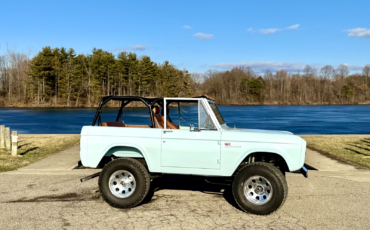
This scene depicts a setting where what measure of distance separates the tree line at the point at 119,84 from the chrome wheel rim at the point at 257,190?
81.2 metres

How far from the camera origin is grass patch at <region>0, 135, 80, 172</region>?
10.4 m

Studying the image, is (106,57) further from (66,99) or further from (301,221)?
(301,221)

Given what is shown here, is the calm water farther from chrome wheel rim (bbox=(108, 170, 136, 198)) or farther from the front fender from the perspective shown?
the front fender

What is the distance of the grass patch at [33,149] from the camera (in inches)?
411

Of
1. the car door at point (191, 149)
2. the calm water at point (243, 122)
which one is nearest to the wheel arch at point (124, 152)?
the car door at point (191, 149)

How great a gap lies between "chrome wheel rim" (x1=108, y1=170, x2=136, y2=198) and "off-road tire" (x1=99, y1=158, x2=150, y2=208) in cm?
6

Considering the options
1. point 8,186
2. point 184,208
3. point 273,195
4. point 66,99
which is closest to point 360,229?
point 273,195

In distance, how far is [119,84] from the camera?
94.3 metres

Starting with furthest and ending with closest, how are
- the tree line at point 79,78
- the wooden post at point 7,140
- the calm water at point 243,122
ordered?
1. the tree line at point 79,78
2. the calm water at point 243,122
3. the wooden post at point 7,140

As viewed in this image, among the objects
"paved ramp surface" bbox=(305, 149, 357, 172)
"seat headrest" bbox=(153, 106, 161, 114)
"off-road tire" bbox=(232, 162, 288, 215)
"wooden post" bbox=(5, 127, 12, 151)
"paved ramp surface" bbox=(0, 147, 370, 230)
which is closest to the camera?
"paved ramp surface" bbox=(0, 147, 370, 230)

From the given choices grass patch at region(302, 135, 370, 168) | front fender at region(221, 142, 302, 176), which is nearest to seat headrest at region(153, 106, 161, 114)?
front fender at region(221, 142, 302, 176)

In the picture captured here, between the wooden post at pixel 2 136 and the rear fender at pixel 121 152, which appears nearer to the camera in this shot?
the rear fender at pixel 121 152

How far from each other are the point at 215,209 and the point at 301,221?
1.47m

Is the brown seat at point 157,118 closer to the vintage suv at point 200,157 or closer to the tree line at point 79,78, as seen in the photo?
the vintage suv at point 200,157
